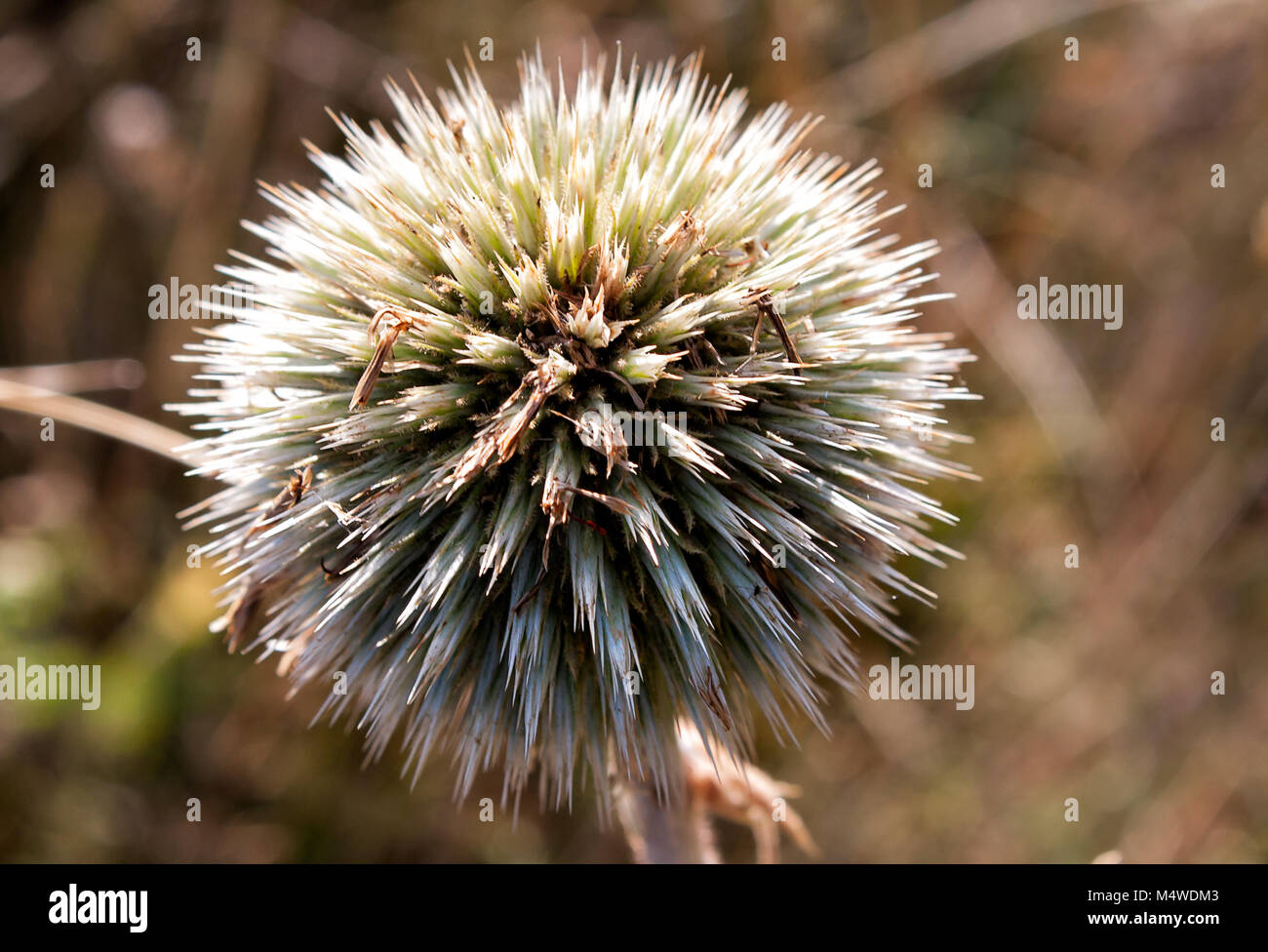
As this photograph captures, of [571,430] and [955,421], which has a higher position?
[955,421]

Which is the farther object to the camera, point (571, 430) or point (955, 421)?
point (955, 421)

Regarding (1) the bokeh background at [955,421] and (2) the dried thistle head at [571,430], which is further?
(1) the bokeh background at [955,421]

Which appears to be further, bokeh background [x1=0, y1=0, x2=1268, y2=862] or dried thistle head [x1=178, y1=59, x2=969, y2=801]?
bokeh background [x1=0, y1=0, x2=1268, y2=862]

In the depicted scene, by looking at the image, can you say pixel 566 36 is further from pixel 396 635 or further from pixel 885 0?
pixel 396 635
